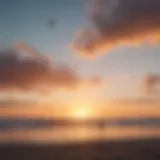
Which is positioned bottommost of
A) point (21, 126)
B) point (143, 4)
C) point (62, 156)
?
point (62, 156)

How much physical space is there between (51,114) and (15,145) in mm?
1097

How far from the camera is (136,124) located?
13.0ft

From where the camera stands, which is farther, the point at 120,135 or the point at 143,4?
the point at 120,135

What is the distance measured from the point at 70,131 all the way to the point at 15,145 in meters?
0.79

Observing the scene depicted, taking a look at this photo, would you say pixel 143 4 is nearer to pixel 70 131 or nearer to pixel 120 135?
pixel 70 131

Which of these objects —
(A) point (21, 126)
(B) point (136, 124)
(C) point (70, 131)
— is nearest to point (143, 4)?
(B) point (136, 124)

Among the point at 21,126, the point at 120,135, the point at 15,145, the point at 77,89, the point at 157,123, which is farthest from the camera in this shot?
the point at 120,135

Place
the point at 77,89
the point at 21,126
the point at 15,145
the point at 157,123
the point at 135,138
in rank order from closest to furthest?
the point at 77,89
the point at 157,123
the point at 21,126
the point at 15,145
the point at 135,138

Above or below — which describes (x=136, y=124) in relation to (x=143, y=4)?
below

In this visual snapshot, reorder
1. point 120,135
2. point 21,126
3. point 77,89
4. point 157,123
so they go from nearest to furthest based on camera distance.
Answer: point 77,89 < point 157,123 < point 21,126 < point 120,135

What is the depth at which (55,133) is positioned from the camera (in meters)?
4.51

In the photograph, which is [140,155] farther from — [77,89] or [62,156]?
[77,89]

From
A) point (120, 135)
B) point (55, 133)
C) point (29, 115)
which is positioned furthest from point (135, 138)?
point (29, 115)

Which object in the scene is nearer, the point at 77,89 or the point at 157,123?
the point at 77,89
